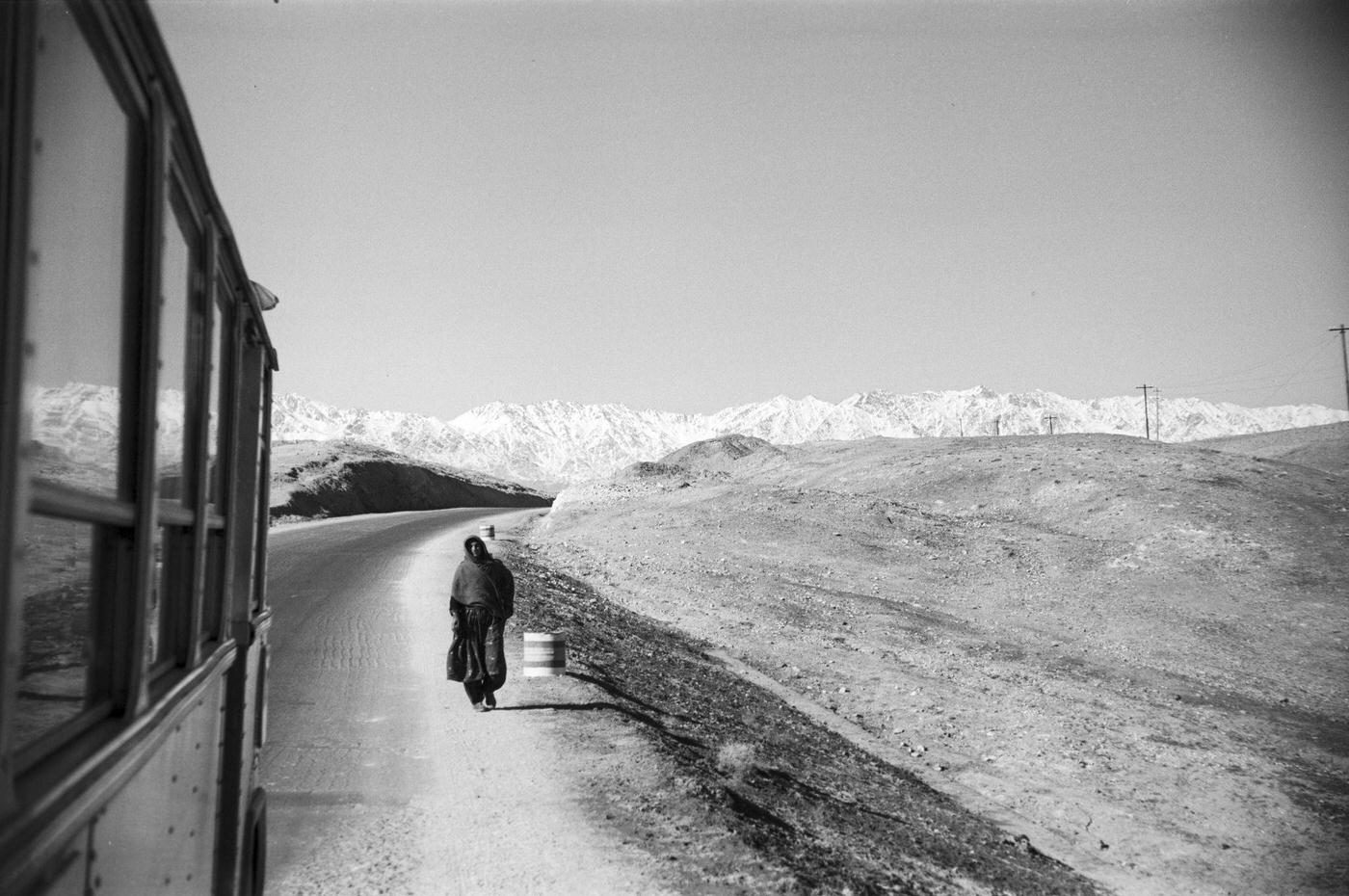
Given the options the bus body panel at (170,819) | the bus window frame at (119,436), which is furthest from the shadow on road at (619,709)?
the bus window frame at (119,436)

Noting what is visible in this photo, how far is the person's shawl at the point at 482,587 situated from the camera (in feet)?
33.0

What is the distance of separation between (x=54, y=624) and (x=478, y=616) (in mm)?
8355

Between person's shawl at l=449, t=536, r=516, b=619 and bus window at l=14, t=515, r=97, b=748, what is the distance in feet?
26.3

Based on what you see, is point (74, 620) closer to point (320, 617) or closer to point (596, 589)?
point (320, 617)

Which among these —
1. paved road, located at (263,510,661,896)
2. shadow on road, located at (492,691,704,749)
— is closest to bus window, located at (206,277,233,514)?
paved road, located at (263,510,661,896)

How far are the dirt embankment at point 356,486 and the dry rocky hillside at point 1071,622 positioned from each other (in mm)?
12977

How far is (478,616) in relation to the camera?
33.2 feet

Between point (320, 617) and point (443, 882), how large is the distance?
32.9 ft

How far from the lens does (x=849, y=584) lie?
27.9m

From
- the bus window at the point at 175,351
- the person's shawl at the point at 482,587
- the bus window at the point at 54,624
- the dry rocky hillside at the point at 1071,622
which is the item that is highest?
the bus window at the point at 175,351

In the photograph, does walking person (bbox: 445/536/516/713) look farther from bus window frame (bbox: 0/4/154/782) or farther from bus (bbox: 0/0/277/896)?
bus window frame (bbox: 0/4/154/782)

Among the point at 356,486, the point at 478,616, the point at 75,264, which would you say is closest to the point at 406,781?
the point at 478,616

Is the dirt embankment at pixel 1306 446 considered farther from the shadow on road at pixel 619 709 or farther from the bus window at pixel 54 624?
the bus window at pixel 54 624

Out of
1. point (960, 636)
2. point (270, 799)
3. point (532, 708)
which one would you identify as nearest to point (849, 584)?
point (960, 636)
